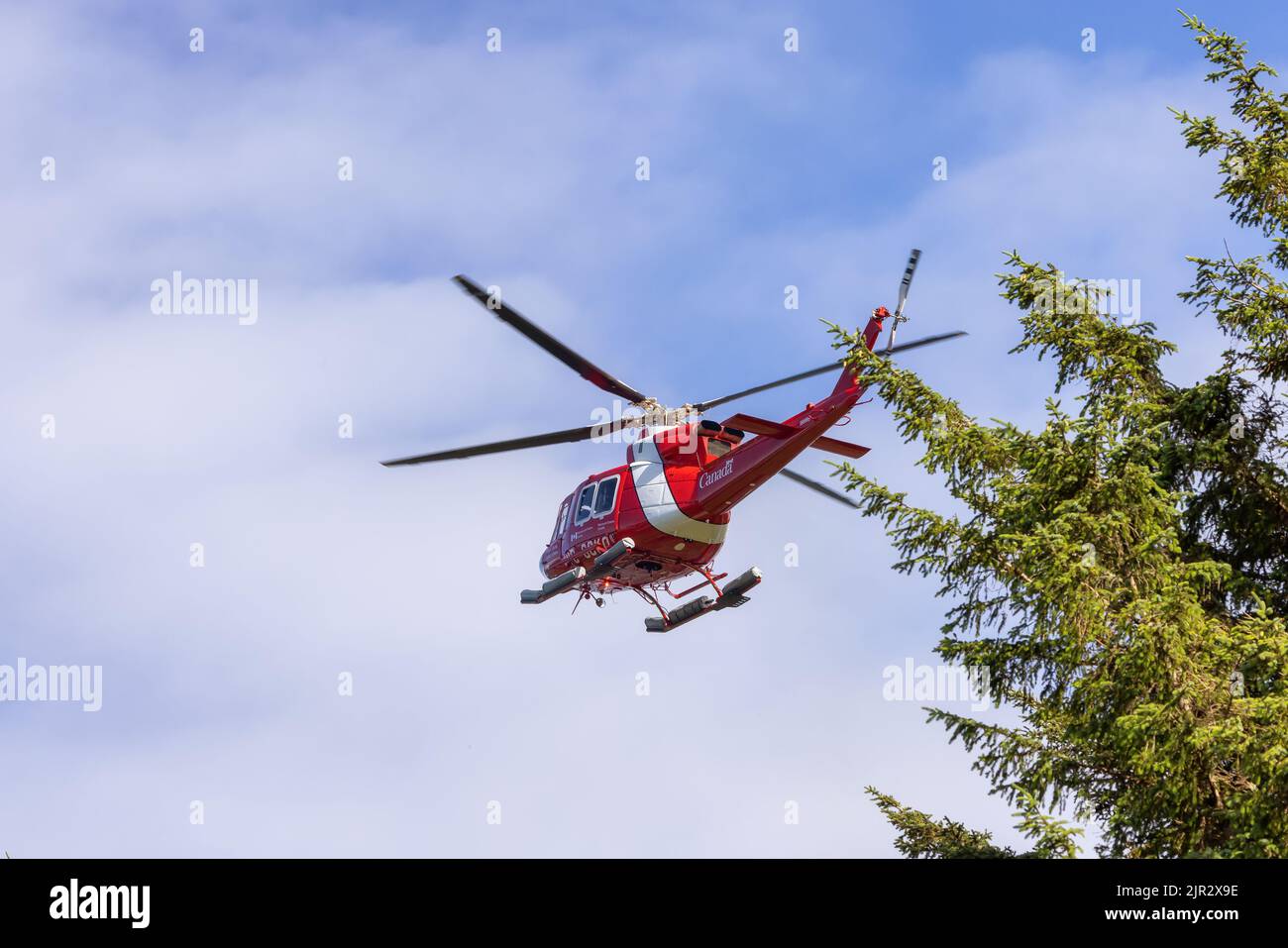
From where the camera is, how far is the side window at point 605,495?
89.9ft

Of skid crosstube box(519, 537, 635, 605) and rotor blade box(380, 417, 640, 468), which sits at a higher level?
rotor blade box(380, 417, 640, 468)

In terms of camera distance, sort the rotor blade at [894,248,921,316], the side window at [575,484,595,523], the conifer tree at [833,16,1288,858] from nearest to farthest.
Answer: the conifer tree at [833,16,1288,858]
the rotor blade at [894,248,921,316]
the side window at [575,484,595,523]

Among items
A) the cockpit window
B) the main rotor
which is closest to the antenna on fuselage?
the main rotor

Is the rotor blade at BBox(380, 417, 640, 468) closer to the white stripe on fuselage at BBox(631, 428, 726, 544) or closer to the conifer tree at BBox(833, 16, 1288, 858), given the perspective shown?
the white stripe on fuselage at BBox(631, 428, 726, 544)

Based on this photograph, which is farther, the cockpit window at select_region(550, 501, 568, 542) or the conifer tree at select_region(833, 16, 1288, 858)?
the cockpit window at select_region(550, 501, 568, 542)

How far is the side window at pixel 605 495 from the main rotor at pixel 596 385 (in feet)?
3.21

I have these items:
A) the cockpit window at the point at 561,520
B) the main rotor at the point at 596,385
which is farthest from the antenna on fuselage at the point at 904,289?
the cockpit window at the point at 561,520

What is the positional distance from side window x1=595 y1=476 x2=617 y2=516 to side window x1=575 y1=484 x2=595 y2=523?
22 cm

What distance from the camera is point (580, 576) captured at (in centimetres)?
2783

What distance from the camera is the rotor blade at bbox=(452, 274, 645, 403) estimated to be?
78.0 ft
